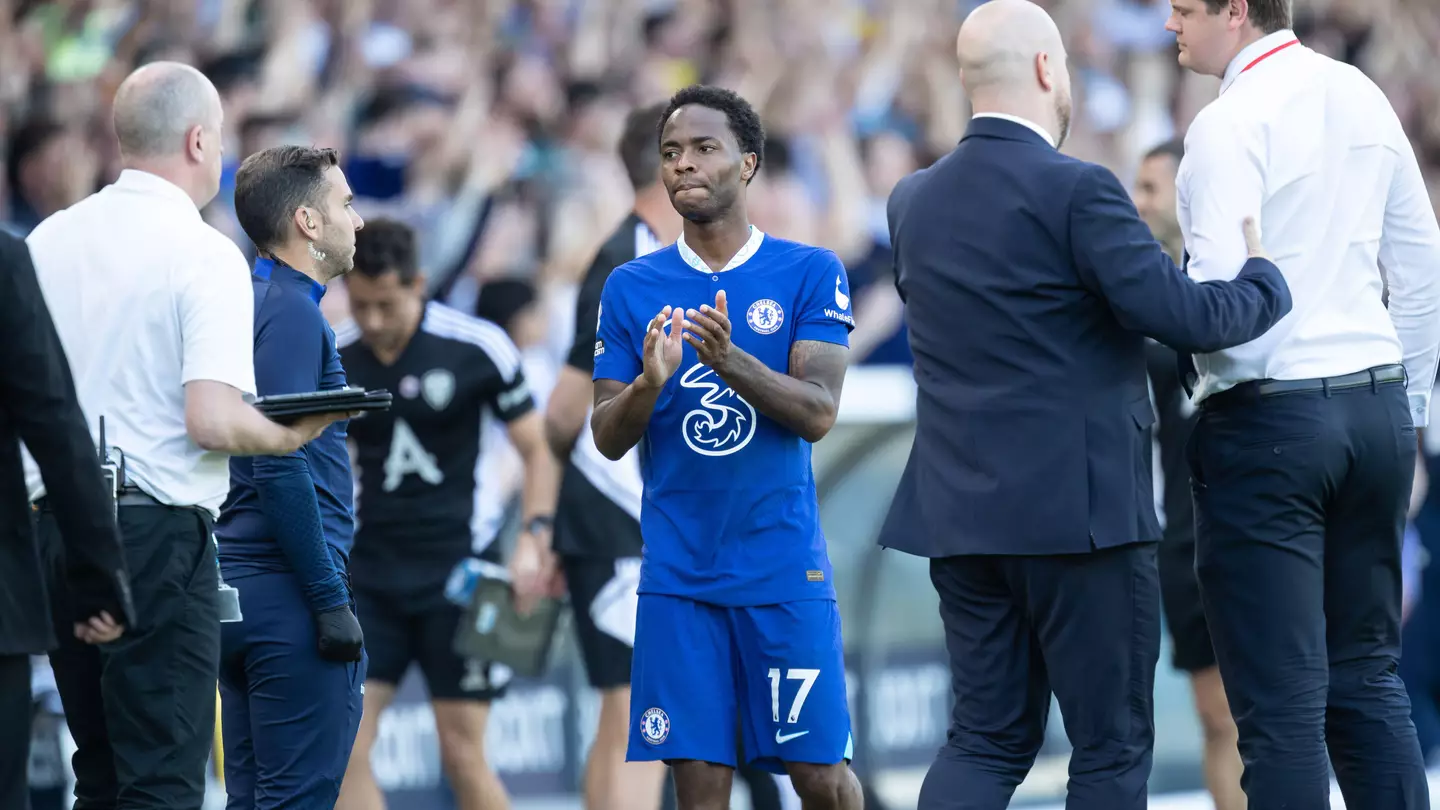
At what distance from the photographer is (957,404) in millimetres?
4418

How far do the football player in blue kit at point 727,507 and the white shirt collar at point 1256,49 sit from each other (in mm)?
1161

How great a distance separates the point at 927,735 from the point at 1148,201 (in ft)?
8.11

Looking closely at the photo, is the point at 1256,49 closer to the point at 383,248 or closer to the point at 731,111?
the point at 731,111

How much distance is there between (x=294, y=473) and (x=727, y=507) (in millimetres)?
1083

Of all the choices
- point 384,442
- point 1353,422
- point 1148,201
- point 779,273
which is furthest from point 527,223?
point 1353,422

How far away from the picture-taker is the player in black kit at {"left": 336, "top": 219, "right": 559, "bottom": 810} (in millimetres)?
6695

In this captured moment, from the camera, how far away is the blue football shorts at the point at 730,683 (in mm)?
4523

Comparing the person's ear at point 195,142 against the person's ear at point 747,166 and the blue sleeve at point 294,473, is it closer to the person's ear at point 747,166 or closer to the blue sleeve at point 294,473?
the blue sleeve at point 294,473

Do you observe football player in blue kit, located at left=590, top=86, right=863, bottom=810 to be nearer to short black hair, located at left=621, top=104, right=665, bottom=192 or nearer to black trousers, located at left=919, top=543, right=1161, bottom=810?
black trousers, located at left=919, top=543, right=1161, bottom=810

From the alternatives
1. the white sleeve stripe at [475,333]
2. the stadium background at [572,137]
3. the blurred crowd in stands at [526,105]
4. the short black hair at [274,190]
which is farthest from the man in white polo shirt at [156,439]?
the blurred crowd in stands at [526,105]

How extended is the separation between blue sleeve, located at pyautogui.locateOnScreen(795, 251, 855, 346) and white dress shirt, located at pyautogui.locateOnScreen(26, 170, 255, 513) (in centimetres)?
138

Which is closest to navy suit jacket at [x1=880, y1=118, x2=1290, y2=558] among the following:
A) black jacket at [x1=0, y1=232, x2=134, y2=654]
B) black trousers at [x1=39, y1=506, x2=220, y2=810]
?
black trousers at [x1=39, y1=506, x2=220, y2=810]

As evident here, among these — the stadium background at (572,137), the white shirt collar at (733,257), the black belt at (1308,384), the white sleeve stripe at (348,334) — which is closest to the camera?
the black belt at (1308,384)

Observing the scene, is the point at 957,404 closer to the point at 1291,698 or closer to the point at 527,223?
the point at 1291,698
